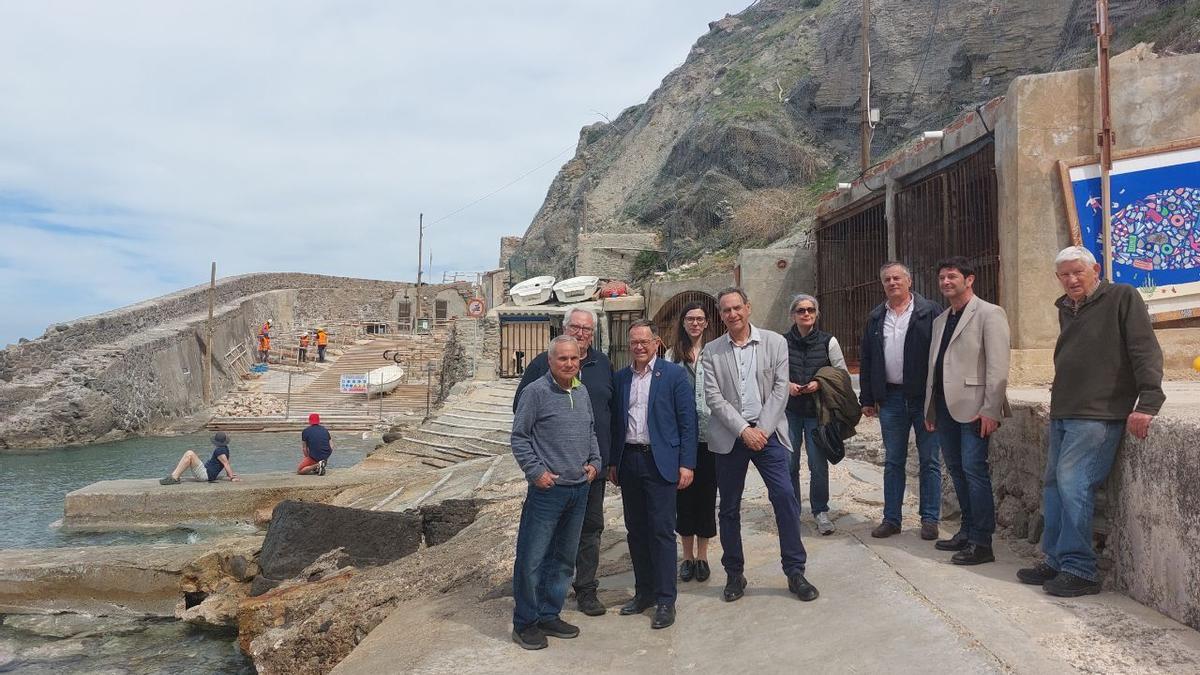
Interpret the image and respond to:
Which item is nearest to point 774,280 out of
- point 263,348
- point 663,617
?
point 663,617

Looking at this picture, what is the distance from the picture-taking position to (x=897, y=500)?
4.69 m

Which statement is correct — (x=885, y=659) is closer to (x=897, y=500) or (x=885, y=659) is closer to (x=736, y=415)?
(x=736, y=415)

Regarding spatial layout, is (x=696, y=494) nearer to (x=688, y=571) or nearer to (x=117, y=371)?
(x=688, y=571)

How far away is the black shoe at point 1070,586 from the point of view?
3398mm

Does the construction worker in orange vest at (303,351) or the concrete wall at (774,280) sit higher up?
the concrete wall at (774,280)

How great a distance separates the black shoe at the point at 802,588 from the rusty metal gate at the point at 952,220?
12.3 ft

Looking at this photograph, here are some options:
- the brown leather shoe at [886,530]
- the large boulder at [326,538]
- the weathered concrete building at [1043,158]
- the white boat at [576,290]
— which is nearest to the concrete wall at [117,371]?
the white boat at [576,290]

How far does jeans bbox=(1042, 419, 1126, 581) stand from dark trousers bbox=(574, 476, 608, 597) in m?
2.17

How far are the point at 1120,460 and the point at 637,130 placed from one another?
4579 cm

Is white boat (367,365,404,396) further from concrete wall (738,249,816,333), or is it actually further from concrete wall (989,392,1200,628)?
concrete wall (989,392,1200,628)

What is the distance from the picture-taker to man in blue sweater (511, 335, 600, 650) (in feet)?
12.3

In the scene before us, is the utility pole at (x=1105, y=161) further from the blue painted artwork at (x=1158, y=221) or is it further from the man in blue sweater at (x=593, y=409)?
the man in blue sweater at (x=593, y=409)

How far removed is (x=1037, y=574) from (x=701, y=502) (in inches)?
66.0

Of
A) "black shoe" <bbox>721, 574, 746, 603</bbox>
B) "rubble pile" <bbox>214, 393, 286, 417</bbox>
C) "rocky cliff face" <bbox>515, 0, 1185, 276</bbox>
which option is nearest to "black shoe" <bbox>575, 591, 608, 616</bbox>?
"black shoe" <bbox>721, 574, 746, 603</bbox>
